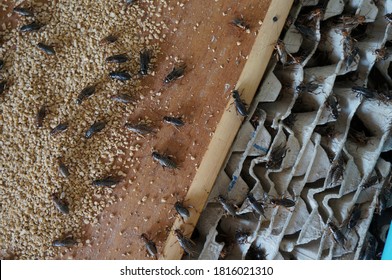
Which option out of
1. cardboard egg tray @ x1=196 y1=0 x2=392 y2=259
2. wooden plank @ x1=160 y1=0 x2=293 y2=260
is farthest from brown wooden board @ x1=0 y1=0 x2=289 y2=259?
cardboard egg tray @ x1=196 y1=0 x2=392 y2=259

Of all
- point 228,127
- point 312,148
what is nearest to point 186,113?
point 228,127

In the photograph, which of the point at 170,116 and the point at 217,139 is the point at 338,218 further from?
the point at 170,116

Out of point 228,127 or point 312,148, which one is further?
point 312,148

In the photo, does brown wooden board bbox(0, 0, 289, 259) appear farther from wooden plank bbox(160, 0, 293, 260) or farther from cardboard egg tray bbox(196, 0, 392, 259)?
cardboard egg tray bbox(196, 0, 392, 259)

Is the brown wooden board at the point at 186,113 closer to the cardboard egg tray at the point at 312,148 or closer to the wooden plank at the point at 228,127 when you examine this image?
the wooden plank at the point at 228,127

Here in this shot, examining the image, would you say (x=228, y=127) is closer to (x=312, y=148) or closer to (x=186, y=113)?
(x=186, y=113)
